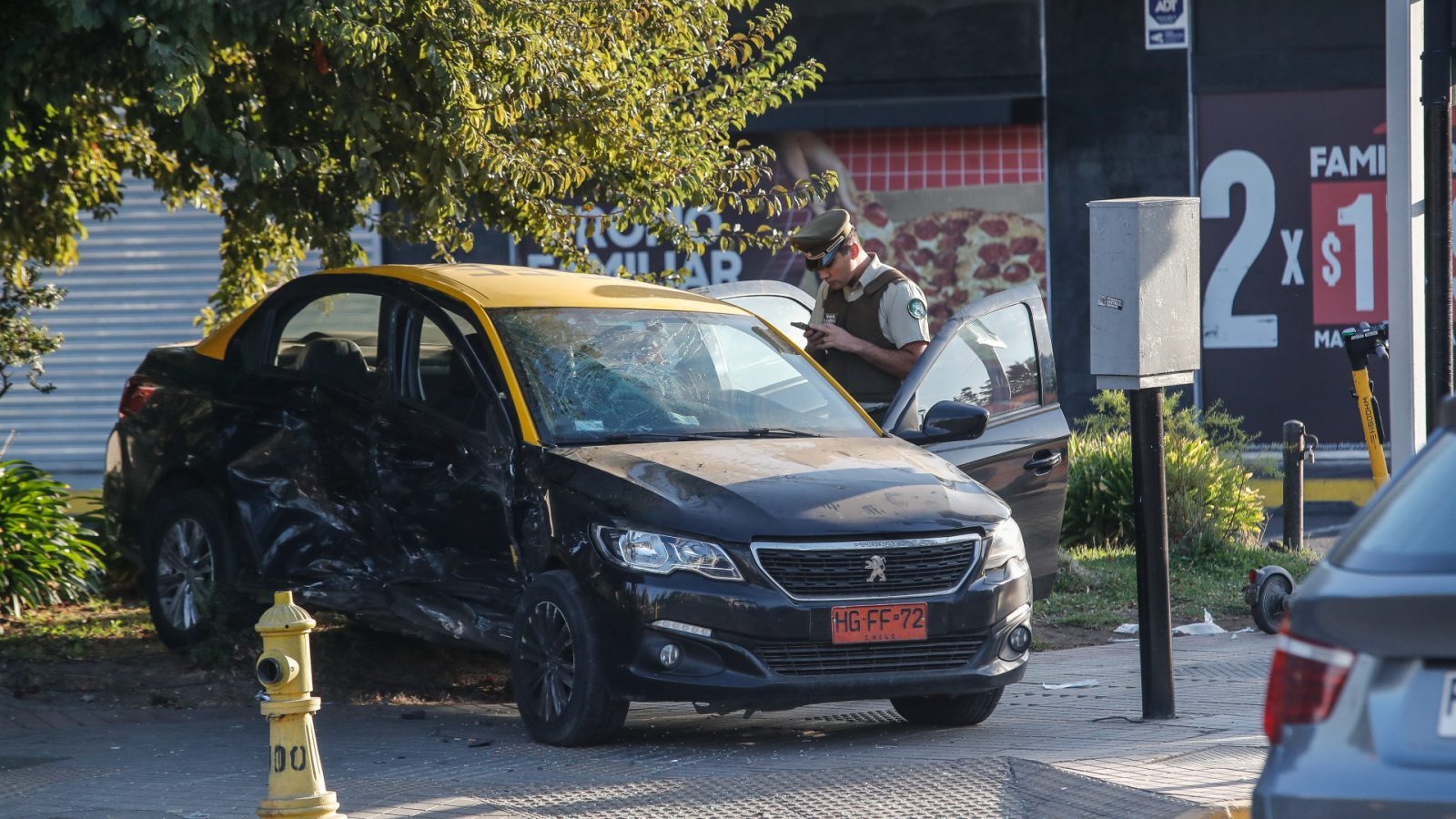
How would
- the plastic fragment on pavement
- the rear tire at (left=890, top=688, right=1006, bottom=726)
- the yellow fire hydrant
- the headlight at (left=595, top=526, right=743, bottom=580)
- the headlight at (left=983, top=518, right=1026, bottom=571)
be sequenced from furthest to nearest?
the plastic fragment on pavement → the rear tire at (left=890, top=688, right=1006, bottom=726) → the headlight at (left=983, top=518, right=1026, bottom=571) → the headlight at (left=595, top=526, right=743, bottom=580) → the yellow fire hydrant

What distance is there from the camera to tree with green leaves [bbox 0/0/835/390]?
7758 mm

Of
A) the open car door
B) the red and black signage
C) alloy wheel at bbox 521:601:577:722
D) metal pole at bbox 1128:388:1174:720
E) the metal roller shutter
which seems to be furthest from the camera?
the metal roller shutter

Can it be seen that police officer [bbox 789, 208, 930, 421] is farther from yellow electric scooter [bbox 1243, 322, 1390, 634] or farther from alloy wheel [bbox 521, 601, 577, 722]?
alloy wheel [bbox 521, 601, 577, 722]

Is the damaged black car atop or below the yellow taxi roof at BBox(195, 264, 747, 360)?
below

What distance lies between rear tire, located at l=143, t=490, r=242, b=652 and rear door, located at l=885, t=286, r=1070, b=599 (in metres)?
3.08

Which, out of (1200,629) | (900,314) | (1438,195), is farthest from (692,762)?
(1200,629)

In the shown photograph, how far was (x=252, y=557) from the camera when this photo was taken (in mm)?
8016

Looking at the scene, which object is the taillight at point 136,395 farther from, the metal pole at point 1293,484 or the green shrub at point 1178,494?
the metal pole at point 1293,484

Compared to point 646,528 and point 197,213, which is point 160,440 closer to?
point 646,528

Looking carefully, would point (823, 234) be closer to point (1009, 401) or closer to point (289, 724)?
point (1009, 401)

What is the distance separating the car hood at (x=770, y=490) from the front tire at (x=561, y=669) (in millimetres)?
364

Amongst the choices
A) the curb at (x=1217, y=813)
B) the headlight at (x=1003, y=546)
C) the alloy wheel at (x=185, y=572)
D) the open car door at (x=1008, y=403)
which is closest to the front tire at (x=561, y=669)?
the headlight at (x=1003, y=546)

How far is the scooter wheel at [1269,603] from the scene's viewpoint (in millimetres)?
9203

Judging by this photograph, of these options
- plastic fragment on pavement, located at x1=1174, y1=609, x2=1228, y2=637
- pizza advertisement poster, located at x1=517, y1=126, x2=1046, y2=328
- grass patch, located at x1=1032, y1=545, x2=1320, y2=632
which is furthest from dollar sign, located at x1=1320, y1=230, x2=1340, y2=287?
plastic fragment on pavement, located at x1=1174, y1=609, x2=1228, y2=637
